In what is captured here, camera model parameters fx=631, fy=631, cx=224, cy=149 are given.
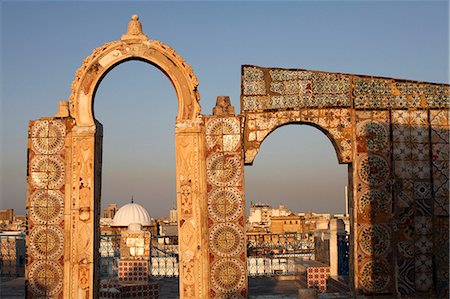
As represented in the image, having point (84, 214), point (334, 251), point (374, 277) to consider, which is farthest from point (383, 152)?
point (84, 214)

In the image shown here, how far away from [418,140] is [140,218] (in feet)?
45.7

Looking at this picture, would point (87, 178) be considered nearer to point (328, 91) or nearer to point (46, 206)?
point (46, 206)

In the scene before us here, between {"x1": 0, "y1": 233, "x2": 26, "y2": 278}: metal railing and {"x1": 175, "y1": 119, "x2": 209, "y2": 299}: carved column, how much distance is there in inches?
293

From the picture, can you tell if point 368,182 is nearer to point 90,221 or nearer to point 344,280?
point 344,280

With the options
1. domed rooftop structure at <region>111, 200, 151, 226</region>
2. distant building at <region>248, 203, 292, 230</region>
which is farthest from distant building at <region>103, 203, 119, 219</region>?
domed rooftop structure at <region>111, 200, 151, 226</region>

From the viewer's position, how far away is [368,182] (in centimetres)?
1137

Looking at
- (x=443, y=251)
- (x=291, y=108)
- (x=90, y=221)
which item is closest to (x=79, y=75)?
(x=90, y=221)

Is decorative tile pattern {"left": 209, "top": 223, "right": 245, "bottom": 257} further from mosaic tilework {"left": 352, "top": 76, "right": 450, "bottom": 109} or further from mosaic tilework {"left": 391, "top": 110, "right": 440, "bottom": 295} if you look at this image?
Result: mosaic tilework {"left": 352, "top": 76, "right": 450, "bottom": 109}

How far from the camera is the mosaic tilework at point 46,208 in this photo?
1105 centimetres

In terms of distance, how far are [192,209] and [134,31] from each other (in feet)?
11.1

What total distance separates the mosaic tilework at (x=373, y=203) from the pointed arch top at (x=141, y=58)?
308 cm

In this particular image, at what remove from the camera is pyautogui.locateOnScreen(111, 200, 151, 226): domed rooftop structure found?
23.0 meters

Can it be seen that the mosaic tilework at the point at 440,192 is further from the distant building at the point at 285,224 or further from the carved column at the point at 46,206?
the distant building at the point at 285,224

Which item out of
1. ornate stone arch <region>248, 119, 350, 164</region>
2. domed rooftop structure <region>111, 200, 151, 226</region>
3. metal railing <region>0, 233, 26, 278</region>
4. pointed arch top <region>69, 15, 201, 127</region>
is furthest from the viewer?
domed rooftop structure <region>111, 200, 151, 226</region>
